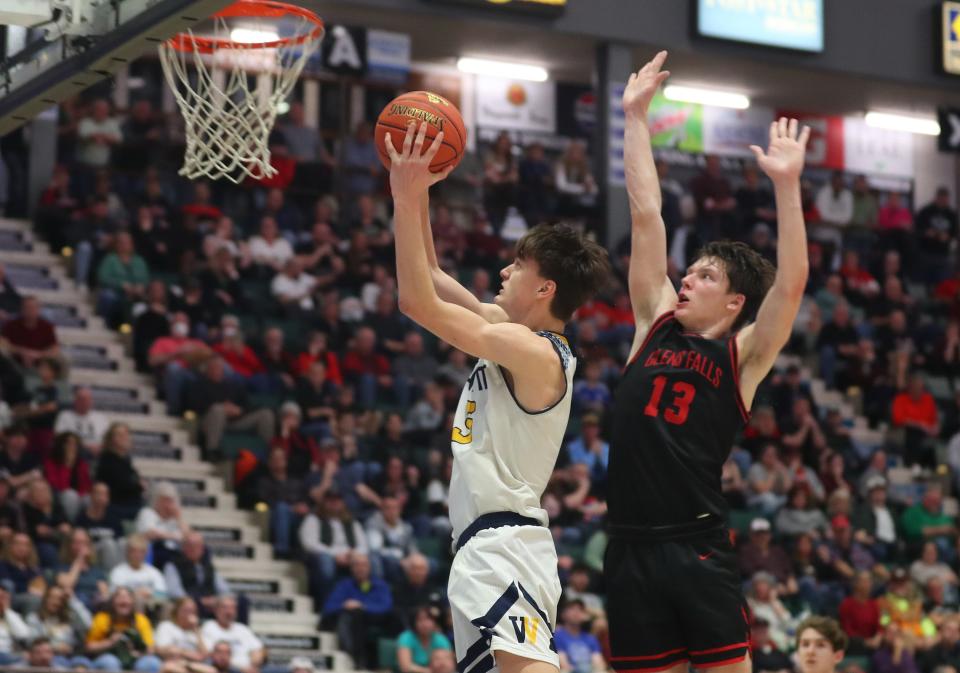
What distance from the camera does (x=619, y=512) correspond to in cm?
554

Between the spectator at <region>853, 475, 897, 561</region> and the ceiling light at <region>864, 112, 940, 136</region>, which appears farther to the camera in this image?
the ceiling light at <region>864, 112, 940, 136</region>

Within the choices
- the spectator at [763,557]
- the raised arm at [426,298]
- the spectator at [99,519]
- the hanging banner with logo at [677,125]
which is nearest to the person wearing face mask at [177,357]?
the spectator at [99,519]

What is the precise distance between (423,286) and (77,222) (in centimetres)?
1251

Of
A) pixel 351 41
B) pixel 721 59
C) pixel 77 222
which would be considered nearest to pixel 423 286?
pixel 77 222

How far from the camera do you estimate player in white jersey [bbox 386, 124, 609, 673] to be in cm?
488

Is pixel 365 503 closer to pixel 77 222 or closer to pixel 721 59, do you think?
pixel 77 222

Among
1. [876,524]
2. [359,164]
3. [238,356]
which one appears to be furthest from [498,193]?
[876,524]

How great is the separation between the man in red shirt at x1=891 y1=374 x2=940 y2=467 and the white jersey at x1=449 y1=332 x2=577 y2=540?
15.1 m

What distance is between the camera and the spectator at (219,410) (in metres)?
14.9

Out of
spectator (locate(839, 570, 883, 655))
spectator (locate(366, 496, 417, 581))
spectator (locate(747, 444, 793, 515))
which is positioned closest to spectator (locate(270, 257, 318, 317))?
spectator (locate(366, 496, 417, 581))

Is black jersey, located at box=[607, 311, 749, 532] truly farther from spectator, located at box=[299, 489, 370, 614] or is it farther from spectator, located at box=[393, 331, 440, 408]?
spectator, located at box=[393, 331, 440, 408]

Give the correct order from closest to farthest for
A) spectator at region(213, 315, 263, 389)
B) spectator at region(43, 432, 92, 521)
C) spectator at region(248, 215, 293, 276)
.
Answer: spectator at region(43, 432, 92, 521) < spectator at region(213, 315, 263, 389) < spectator at region(248, 215, 293, 276)

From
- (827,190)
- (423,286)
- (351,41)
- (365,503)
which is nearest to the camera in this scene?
(423,286)

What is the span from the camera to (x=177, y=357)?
15445 millimetres
